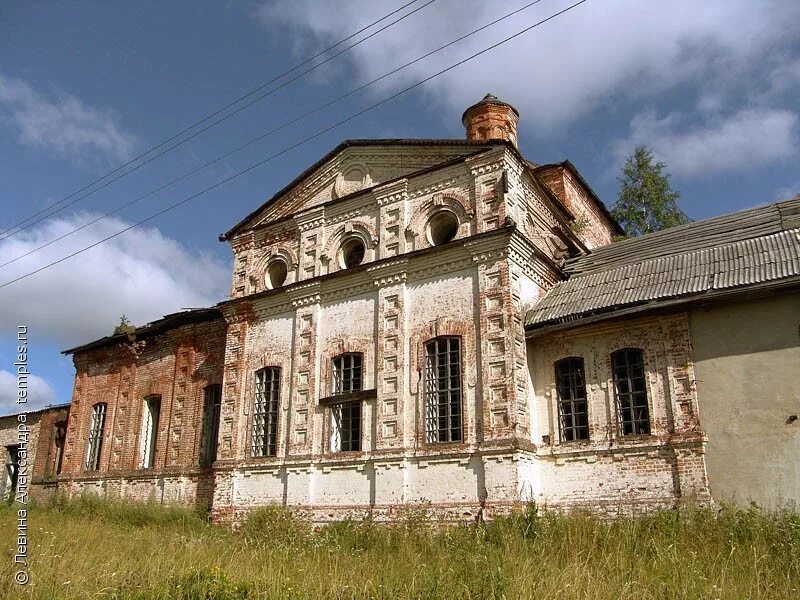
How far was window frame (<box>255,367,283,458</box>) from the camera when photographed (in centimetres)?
1519

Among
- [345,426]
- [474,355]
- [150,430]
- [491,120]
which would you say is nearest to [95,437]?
[150,430]

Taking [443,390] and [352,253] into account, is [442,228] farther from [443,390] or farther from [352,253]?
[443,390]

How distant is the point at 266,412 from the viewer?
50.8 feet

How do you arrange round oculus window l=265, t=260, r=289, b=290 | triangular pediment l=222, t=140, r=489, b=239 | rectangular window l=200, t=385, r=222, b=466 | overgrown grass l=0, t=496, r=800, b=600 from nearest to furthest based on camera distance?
1. overgrown grass l=0, t=496, r=800, b=600
2. triangular pediment l=222, t=140, r=489, b=239
3. round oculus window l=265, t=260, r=289, b=290
4. rectangular window l=200, t=385, r=222, b=466

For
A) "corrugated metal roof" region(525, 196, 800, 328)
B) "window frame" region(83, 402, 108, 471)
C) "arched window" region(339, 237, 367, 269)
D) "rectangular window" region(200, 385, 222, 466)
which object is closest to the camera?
"corrugated metal roof" region(525, 196, 800, 328)

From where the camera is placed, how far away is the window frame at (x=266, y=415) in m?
15.2

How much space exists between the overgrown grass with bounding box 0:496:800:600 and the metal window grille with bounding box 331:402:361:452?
5.59 ft

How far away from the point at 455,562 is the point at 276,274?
10.3 meters

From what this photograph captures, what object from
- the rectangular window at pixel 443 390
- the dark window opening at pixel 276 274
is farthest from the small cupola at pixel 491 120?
the rectangular window at pixel 443 390

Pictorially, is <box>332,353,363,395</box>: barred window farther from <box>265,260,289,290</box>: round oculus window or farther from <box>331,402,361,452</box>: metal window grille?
<box>265,260,289,290</box>: round oculus window

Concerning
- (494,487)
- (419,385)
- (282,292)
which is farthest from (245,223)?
(494,487)

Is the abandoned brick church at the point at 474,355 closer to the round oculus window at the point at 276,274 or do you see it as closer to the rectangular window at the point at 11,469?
the round oculus window at the point at 276,274

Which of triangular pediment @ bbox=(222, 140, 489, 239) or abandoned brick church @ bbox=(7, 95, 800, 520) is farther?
triangular pediment @ bbox=(222, 140, 489, 239)

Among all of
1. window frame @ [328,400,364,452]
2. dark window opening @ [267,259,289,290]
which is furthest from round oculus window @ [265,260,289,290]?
window frame @ [328,400,364,452]
